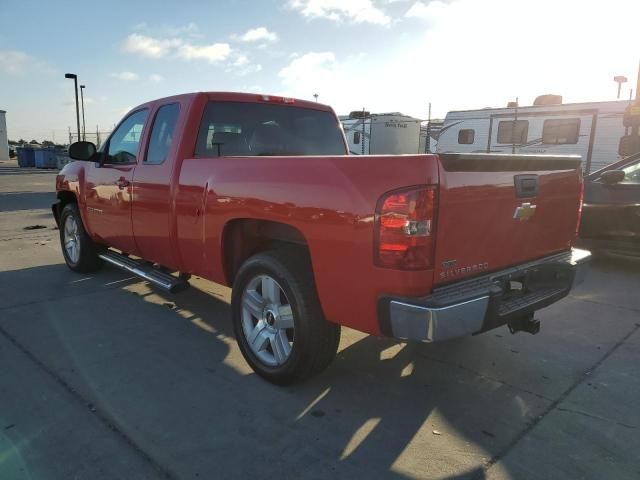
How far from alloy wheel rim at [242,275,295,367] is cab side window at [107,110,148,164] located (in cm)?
210

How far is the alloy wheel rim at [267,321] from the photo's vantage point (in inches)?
120

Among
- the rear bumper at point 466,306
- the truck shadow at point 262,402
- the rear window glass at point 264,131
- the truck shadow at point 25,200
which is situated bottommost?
the truck shadow at point 262,402

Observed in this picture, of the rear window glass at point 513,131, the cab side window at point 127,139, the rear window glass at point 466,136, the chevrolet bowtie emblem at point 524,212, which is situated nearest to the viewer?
the chevrolet bowtie emblem at point 524,212

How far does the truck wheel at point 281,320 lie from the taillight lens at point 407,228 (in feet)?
2.32

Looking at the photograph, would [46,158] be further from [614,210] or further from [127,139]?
[614,210]

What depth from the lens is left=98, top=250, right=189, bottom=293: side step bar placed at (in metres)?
3.88

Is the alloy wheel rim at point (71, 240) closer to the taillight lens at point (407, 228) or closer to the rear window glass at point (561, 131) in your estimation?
the taillight lens at point (407, 228)

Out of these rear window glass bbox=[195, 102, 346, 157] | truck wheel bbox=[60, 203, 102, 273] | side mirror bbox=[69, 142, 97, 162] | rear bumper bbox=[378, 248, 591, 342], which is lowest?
truck wheel bbox=[60, 203, 102, 273]

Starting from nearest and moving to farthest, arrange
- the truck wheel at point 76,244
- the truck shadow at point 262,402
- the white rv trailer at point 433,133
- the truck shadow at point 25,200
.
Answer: the truck shadow at point 262,402, the truck wheel at point 76,244, the truck shadow at point 25,200, the white rv trailer at point 433,133

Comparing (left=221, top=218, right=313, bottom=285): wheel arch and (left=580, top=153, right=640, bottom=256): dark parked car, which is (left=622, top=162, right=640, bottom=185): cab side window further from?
(left=221, top=218, right=313, bottom=285): wheel arch

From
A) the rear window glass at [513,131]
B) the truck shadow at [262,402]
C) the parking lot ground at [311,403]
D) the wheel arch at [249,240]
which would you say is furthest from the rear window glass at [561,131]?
the wheel arch at [249,240]

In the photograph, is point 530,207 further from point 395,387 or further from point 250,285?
point 250,285

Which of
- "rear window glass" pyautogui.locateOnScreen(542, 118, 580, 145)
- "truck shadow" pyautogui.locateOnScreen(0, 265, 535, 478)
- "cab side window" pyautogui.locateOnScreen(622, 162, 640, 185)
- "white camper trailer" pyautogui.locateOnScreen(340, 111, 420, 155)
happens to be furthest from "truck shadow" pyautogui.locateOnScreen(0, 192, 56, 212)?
"rear window glass" pyautogui.locateOnScreen(542, 118, 580, 145)

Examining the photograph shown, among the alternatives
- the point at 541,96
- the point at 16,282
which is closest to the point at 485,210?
the point at 16,282
